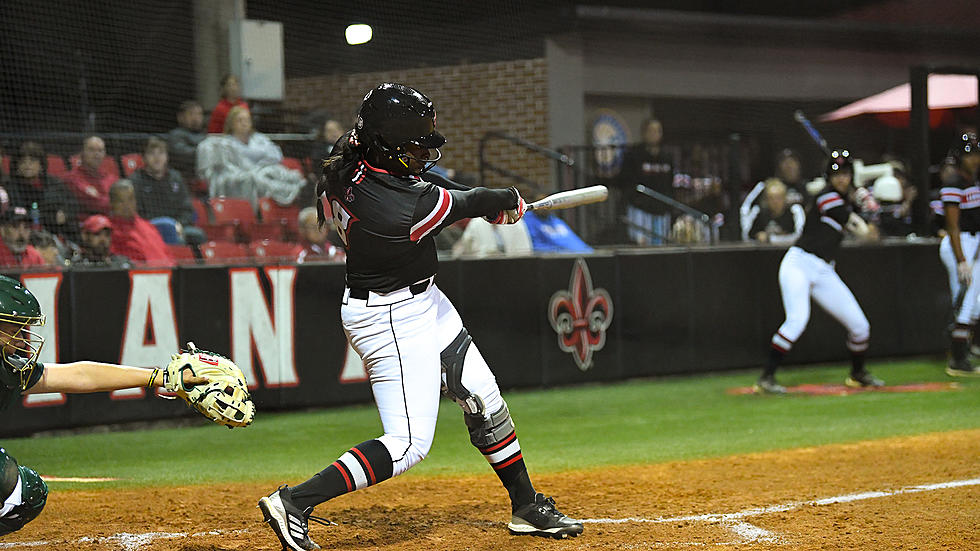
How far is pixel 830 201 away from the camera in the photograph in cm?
941

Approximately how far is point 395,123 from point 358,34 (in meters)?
9.33

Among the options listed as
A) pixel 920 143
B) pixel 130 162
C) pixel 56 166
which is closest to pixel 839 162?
pixel 920 143

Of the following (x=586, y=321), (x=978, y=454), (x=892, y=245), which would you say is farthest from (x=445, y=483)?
(x=892, y=245)

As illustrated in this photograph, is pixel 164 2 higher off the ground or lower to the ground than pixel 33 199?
higher

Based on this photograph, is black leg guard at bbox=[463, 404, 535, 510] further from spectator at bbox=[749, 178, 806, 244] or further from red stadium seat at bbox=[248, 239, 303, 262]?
spectator at bbox=[749, 178, 806, 244]

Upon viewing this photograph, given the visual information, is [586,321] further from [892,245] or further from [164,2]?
[164,2]

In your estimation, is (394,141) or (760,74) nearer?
(394,141)

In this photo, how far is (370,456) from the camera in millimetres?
4379

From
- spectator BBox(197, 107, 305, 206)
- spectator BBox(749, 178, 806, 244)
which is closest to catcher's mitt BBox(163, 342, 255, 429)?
spectator BBox(197, 107, 305, 206)

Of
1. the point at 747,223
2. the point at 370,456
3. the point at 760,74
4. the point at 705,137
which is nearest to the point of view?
the point at 370,456

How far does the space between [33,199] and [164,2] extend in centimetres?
351

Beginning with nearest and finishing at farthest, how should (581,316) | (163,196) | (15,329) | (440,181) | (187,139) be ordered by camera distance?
1. (15,329)
2. (440,181)
3. (163,196)
4. (581,316)
5. (187,139)

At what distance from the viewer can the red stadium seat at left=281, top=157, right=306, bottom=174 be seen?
1153 centimetres

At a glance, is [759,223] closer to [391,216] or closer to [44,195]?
[44,195]
